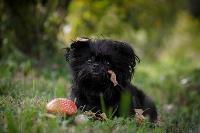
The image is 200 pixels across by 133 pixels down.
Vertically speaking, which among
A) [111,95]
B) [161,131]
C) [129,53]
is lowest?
[161,131]

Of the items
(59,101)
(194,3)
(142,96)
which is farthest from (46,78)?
(194,3)

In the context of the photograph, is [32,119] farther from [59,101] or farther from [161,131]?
[161,131]

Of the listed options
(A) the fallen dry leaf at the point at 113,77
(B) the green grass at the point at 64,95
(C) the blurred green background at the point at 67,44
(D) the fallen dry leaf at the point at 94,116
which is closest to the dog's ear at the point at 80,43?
(C) the blurred green background at the point at 67,44

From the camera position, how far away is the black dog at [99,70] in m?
6.82

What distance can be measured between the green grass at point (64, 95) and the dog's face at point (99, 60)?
547mm

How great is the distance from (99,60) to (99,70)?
7.9 inches

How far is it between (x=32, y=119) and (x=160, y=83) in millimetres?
7556

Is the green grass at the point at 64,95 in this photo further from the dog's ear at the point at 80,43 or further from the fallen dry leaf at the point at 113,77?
the dog's ear at the point at 80,43

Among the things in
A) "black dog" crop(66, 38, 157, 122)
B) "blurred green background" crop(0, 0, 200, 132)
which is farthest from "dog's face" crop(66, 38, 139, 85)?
"blurred green background" crop(0, 0, 200, 132)

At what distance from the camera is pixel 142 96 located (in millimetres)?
8984

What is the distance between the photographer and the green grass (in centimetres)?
523

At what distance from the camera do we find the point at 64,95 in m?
8.64

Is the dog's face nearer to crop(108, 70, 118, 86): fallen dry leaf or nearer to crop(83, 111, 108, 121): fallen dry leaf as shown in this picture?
crop(108, 70, 118, 86): fallen dry leaf

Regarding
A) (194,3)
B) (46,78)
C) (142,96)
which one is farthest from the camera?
(194,3)
